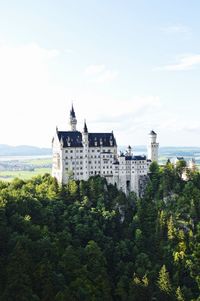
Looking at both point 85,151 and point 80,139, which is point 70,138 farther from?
point 85,151

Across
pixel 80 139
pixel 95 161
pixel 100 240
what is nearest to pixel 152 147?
pixel 95 161

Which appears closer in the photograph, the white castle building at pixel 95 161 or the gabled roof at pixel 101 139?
the white castle building at pixel 95 161

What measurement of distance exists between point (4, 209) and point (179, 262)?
4511 centimetres

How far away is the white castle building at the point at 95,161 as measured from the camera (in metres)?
130

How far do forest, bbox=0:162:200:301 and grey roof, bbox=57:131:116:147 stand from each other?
12.5 m

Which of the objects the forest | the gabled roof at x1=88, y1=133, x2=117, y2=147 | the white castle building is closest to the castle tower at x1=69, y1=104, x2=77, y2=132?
the white castle building

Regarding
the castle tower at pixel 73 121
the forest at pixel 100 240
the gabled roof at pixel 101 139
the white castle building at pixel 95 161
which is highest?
the castle tower at pixel 73 121

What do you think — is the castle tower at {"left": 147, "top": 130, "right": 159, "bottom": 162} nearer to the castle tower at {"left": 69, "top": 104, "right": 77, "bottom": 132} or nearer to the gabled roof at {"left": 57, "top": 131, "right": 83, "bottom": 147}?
the gabled roof at {"left": 57, "top": 131, "right": 83, "bottom": 147}

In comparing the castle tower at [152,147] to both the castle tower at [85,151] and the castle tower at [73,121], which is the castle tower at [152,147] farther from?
the castle tower at [73,121]

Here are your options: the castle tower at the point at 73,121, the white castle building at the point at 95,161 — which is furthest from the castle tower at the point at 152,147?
the castle tower at the point at 73,121

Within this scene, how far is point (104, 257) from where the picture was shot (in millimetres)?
102438

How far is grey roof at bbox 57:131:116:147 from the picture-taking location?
131125 mm

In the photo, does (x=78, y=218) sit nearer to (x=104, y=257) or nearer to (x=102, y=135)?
(x=104, y=257)

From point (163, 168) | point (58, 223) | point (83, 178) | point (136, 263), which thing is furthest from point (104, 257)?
point (163, 168)
